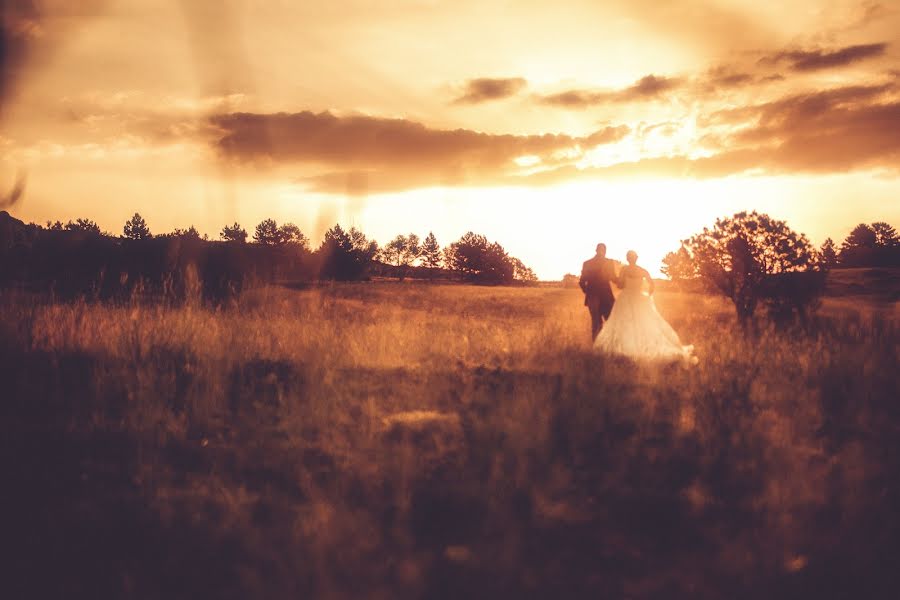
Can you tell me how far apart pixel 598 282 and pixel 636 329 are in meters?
1.62

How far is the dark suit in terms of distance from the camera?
1151 cm

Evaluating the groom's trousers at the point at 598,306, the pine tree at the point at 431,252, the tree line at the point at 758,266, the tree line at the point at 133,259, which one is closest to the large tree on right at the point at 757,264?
the tree line at the point at 758,266

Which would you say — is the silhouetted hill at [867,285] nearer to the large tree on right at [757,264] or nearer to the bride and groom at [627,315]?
the large tree on right at [757,264]

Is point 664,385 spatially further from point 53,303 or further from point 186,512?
point 53,303

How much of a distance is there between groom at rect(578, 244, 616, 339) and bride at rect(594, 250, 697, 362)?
14.2 inches

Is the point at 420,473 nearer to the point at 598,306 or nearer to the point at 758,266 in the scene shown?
the point at 598,306

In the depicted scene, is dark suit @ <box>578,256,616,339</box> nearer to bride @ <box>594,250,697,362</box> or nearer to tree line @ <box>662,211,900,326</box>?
bride @ <box>594,250,697,362</box>

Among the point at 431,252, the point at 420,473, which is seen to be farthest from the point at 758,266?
the point at 431,252

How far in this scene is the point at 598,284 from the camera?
1158 cm

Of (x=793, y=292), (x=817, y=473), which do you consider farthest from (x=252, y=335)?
(x=793, y=292)

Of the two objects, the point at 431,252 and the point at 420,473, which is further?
the point at 431,252

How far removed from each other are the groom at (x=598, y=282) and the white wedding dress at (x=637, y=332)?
0.54 m

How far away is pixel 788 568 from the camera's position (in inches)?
126

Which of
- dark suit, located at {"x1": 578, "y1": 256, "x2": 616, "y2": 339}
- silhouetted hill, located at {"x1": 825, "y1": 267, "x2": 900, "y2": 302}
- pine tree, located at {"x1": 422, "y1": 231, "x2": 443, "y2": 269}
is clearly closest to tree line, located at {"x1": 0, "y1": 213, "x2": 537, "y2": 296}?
dark suit, located at {"x1": 578, "y1": 256, "x2": 616, "y2": 339}
